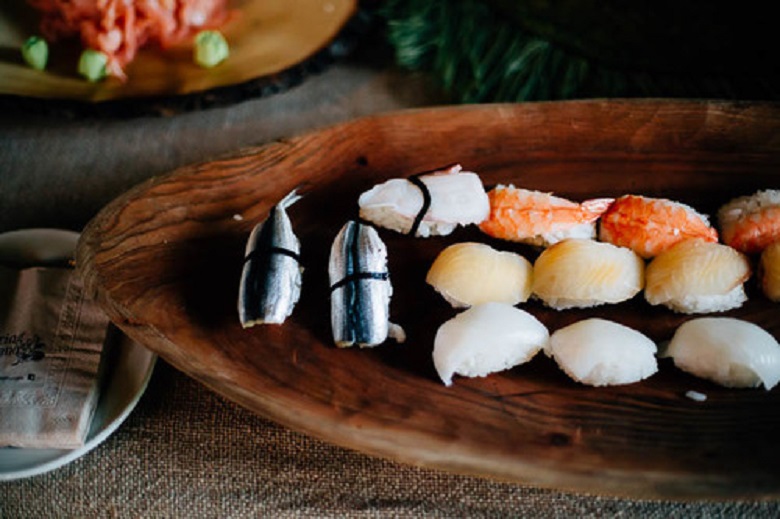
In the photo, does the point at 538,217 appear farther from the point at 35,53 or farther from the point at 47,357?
the point at 35,53

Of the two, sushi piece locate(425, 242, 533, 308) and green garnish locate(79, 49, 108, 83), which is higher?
sushi piece locate(425, 242, 533, 308)

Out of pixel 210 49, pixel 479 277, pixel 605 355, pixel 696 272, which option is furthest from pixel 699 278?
pixel 210 49

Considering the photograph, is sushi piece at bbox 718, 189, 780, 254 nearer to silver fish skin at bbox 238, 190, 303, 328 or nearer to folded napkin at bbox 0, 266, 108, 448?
silver fish skin at bbox 238, 190, 303, 328

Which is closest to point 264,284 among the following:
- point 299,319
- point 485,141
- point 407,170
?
point 299,319

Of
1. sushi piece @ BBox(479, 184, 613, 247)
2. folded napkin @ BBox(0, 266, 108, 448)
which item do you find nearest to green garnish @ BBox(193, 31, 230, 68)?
folded napkin @ BBox(0, 266, 108, 448)

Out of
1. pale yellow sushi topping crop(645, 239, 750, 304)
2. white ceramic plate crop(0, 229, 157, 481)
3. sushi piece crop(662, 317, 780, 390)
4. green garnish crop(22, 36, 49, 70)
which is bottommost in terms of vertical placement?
white ceramic plate crop(0, 229, 157, 481)

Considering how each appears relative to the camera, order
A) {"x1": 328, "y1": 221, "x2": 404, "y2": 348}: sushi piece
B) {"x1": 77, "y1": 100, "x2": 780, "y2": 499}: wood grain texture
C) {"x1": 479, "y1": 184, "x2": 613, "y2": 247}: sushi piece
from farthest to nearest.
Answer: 1. {"x1": 479, "y1": 184, "x2": 613, "y2": 247}: sushi piece
2. {"x1": 328, "y1": 221, "x2": 404, "y2": 348}: sushi piece
3. {"x1": 77, "y1": 100, "x2": 780, "y2": 499}: wood grain texture
